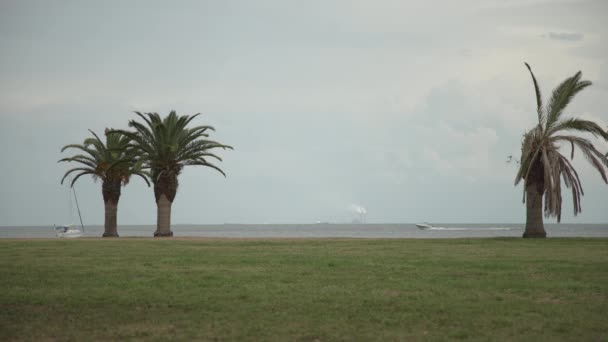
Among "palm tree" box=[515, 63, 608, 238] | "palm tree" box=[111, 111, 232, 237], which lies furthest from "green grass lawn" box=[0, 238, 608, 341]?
"palm tree" box=[111, 111, 232, 237]

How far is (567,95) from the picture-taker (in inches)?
1513

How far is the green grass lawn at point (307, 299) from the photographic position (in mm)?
11281

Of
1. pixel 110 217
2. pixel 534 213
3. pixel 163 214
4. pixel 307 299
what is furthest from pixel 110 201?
pixel 307 299

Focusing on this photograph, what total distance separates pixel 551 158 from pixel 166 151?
26.0 meters

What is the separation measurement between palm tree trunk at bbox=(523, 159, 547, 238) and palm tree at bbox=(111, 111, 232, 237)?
2195cm

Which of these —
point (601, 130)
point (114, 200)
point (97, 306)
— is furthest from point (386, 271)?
point (114, 200)

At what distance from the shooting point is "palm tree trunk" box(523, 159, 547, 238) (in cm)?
3891

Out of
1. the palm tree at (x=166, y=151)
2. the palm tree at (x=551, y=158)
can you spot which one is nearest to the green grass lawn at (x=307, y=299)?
the palm tree at (x=551, y=158)

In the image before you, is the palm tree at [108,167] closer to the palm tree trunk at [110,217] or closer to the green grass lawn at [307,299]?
the palm tree trunk at [110,217]

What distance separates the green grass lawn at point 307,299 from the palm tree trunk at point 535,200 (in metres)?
15.7

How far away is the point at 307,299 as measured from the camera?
1434 centimetres

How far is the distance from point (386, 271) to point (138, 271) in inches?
285

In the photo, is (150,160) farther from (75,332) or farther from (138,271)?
(75,332)

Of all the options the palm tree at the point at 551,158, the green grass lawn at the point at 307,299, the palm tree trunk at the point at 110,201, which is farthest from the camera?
the palm tree trunk at the point at 110,201
